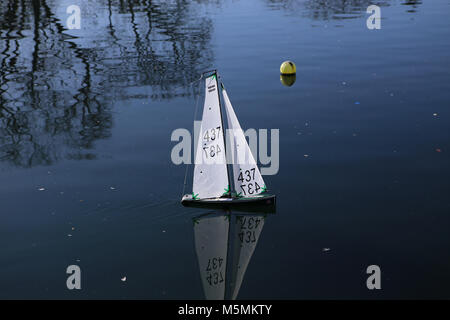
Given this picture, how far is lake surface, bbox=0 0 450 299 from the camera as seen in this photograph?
17.8 meters

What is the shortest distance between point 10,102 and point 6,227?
15876mm

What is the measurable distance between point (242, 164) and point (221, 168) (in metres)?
0.79

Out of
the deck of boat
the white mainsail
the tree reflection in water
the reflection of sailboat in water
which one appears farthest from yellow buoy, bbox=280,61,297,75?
the white mainsail

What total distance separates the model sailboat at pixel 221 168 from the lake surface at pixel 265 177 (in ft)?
2.53

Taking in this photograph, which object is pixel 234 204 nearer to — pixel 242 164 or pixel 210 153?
pixel 242 164

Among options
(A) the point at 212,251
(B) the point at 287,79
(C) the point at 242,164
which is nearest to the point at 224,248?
(A) the point at 212,251

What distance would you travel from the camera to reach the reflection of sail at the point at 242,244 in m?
17.7

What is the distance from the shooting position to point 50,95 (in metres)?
35.9

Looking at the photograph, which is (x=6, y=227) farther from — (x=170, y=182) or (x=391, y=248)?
(x=391, y=248)

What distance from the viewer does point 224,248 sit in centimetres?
1952

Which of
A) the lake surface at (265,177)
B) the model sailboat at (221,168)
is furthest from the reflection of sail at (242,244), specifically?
the model sailboat at (221,168)

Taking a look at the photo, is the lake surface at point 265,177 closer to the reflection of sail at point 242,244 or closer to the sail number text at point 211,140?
the reflection of sail at point 242,244

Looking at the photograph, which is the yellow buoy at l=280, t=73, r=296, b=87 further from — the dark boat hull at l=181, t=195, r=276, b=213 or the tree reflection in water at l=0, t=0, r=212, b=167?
the dark boat hull at l=181, t=195, r=276, b=213
